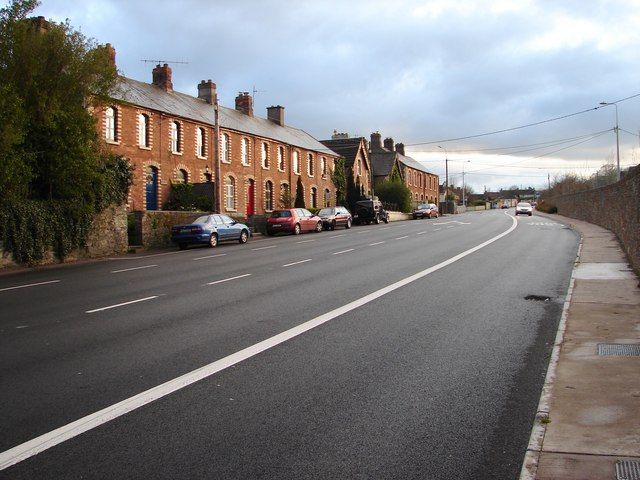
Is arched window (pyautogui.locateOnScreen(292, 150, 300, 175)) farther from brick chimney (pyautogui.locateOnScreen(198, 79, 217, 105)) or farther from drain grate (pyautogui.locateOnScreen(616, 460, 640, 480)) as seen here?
drain grate (pyautogui.locateOnScreen(616, 460, 640, 480))

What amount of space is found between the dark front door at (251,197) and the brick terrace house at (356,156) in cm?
2004

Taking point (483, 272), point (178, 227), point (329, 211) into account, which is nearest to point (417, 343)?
point (483, 272)

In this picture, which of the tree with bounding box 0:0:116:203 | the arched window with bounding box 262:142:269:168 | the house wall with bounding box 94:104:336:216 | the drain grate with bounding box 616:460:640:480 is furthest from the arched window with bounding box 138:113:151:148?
the drain grate with bounding box 616:460:640:480

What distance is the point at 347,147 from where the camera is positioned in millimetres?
65312

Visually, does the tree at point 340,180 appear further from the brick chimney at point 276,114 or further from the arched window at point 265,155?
the arched window at point 265,155

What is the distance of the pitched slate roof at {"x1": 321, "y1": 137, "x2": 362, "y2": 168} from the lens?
6338 centimetres

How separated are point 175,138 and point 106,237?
1391 centimetres

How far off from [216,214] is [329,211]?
14262mm

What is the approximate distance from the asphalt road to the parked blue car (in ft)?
44.6

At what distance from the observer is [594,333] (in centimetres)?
747

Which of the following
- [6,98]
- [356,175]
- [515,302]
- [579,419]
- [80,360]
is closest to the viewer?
[579,419]

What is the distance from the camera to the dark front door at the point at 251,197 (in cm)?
4384

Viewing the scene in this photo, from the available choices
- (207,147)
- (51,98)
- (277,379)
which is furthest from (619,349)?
(207,147)

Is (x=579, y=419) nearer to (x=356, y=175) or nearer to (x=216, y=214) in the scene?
(x=216, y=214)
